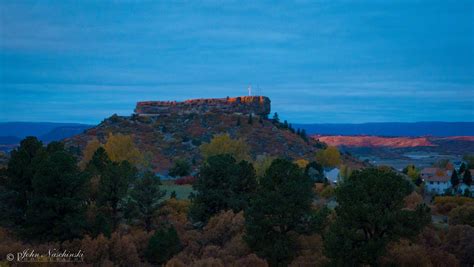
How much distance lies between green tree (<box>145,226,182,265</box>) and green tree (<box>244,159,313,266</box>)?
12.2 ft

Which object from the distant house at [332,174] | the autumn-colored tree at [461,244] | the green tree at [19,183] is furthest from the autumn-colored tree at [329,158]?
the green tree at [19,183]

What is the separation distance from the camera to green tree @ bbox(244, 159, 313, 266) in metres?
24.9

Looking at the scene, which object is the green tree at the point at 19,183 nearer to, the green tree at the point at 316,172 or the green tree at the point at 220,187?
the green tree at the point at 220,187

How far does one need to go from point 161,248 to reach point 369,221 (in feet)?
32.8

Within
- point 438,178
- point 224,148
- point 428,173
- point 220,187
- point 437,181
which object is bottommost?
point 437,181

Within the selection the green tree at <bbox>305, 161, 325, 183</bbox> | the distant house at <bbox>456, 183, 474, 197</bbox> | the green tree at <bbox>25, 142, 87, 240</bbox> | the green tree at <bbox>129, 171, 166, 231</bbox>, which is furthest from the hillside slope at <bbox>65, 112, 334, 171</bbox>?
the green tree at <bbox>25, 142, 87, 240</bbox>

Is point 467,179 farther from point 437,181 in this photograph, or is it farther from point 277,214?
point 277,214

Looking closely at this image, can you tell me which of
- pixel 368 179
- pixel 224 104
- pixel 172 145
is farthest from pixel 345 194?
pixel 224 104

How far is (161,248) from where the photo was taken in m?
26.6

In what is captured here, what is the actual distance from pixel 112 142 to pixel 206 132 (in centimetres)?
5130

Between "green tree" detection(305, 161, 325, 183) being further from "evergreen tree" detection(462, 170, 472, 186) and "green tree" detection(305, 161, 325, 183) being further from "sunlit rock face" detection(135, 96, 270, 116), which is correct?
"sunlit rock face" detection(135, 96, 270, 116)

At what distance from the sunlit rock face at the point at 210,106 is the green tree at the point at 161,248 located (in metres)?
108

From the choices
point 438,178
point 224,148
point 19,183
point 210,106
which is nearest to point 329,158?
point 438,178

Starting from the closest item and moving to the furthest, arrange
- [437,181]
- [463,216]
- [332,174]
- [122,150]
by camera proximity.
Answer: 1. [463,216]
2. [122,150]
3. [437,181]
4. [332,174]
